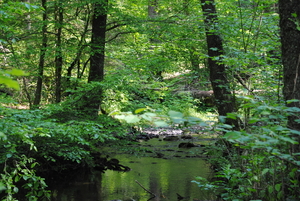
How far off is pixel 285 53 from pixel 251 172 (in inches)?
47.2

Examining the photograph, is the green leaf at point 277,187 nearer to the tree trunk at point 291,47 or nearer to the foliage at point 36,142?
the tree trunk at point 291,47

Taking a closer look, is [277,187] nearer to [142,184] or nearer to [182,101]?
[142,184]

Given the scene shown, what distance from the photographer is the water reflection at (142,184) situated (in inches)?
213

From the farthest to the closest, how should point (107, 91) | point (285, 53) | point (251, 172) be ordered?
point (107, 91)
point (251, 172)
point (285, 53)

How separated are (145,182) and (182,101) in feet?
7.57

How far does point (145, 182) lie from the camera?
614 cm

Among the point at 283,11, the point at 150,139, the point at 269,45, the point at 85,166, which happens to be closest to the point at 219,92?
the point at 269,45

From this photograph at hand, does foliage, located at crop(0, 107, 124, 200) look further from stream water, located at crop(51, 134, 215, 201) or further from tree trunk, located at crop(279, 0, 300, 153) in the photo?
tree trunk, located at crop(279, 0, 300, 153)

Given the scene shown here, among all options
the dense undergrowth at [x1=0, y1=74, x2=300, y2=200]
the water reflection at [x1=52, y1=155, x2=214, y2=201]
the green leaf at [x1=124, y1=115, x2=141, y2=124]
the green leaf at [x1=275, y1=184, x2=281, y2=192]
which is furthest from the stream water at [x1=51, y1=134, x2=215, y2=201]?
the green leaf at [x1=124, y1=115, x2=141, y2=124]

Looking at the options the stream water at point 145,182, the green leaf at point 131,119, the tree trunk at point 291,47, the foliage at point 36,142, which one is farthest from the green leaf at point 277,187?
the stream water at point 145,182

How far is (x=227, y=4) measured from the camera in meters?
6.28

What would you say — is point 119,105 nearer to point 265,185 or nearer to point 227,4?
point 227,4

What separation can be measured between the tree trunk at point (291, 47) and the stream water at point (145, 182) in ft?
10.4

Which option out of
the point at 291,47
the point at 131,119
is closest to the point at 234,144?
the point at 291,47
